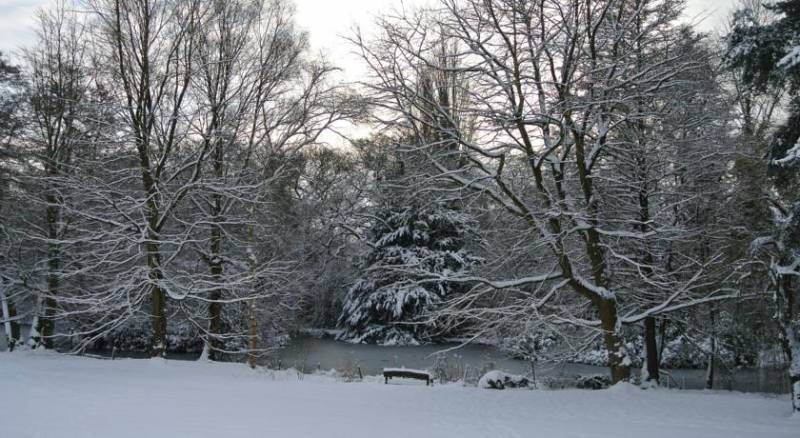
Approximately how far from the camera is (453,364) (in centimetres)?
1808

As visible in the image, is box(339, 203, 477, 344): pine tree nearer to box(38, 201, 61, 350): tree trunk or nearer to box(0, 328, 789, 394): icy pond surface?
box(0, 328, 789, 394): icy pond surface

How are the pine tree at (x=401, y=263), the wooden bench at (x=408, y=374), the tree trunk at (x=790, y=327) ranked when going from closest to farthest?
the tree trunk at (x=790, y=327)
the wooden bench at (x=408, y=374)
the pine tree at (x=401, y=263)

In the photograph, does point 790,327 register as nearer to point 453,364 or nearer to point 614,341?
point 614,341

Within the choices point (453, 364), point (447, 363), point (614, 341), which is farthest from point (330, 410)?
point (447, 363)

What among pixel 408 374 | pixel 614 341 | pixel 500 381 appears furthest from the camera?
pixel 408 374

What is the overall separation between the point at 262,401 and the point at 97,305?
6.87m

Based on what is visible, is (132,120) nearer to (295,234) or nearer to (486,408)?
(295,234)

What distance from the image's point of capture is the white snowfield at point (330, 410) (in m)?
7.09

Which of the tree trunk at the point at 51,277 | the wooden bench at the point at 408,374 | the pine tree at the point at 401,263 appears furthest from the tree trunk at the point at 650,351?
→ the tree trunk at the point at 51,277

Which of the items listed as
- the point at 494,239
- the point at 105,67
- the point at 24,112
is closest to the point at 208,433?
the point at 494,239

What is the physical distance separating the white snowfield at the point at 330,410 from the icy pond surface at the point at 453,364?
5.40ft

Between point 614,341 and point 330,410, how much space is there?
6.06m

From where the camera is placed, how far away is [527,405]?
9680 millimetres

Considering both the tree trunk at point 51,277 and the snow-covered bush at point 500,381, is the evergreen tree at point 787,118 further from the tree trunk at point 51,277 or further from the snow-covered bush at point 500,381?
the tree trunk at point 51,277
